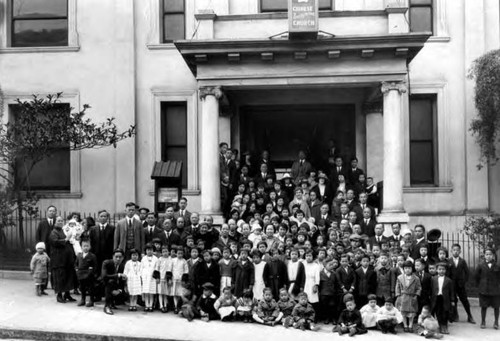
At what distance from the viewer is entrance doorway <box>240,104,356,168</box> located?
20141 mm

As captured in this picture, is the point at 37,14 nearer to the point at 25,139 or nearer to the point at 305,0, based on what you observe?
the point at 25,139

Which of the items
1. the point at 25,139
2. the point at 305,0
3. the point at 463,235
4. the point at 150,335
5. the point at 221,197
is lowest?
the point at 150,335

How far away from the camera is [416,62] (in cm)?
1936

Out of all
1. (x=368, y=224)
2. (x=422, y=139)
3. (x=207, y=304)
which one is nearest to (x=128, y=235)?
(x=207, y=304)

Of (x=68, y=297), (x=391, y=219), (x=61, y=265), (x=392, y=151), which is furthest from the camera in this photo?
(x=392, y=151)

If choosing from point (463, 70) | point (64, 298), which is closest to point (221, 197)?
point (64, 298)

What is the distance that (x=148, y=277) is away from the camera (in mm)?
13117

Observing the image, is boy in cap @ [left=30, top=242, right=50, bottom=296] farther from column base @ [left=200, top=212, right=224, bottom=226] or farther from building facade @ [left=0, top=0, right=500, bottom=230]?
building facade @ [left=0, top=0, right=500, bottom=230]

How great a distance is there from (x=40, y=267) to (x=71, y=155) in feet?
21.9

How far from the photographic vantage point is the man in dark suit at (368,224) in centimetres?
1447

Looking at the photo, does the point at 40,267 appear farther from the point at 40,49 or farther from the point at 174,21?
the point at 174,21

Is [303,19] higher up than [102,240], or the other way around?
[303,19]

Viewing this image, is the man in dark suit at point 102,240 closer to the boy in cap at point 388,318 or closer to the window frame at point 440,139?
the boy in cap at point 388,318

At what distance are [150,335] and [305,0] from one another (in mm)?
8603
